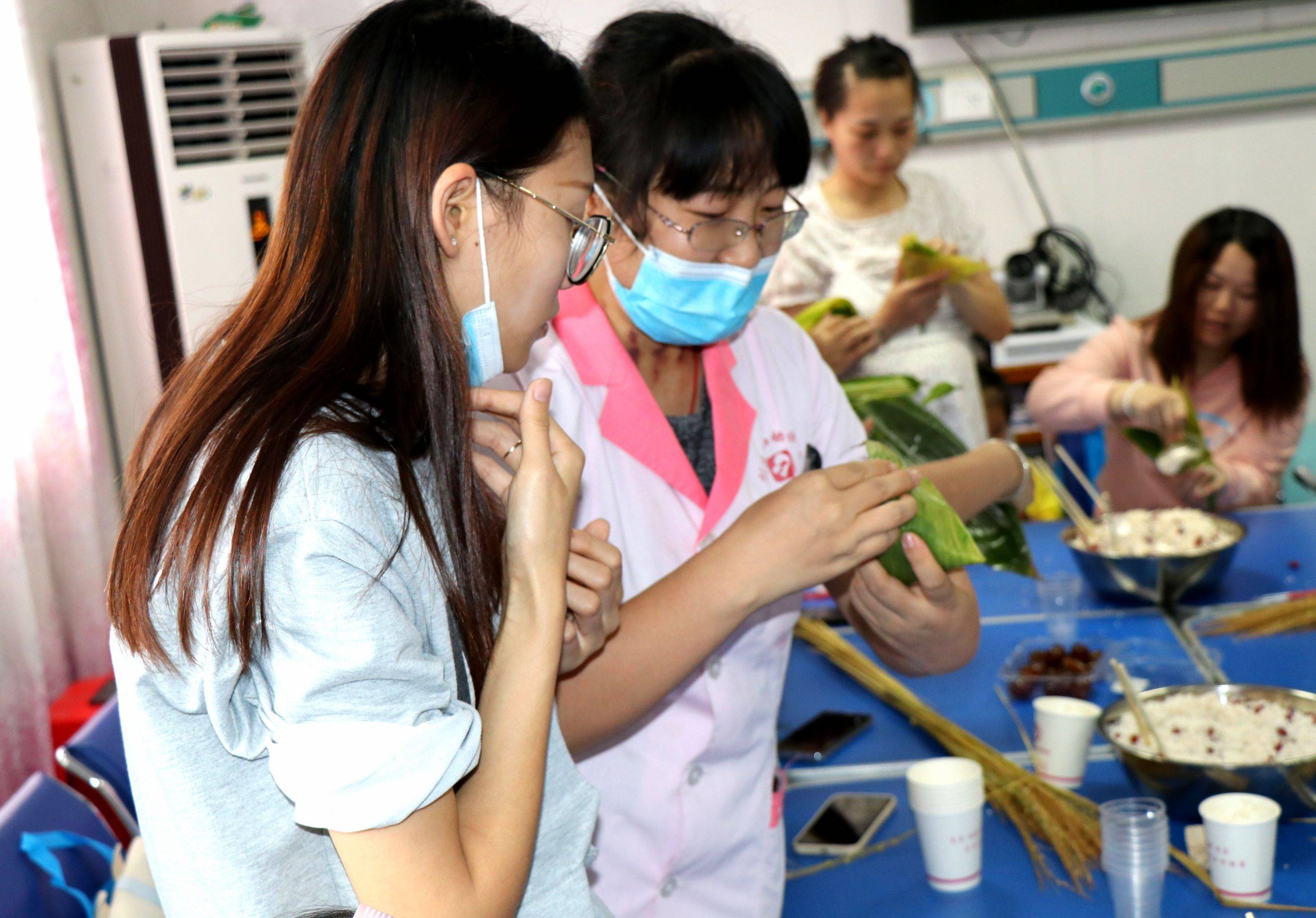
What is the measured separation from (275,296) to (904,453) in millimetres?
1290

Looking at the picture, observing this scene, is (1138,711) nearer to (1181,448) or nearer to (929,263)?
(1181,448)

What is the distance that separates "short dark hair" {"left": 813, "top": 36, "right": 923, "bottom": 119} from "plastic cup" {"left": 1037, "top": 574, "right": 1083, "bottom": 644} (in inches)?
54.0

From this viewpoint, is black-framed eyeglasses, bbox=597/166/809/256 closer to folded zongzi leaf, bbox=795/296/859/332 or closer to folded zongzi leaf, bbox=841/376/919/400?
folded zongzi leaf, bbox=841/376/919/400

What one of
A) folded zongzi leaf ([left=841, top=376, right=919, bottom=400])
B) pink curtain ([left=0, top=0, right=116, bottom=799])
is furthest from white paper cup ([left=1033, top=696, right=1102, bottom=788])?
pink curtain ([left=0, top=0, right=116, bottom=799])

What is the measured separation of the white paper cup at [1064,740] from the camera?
1.63 metres

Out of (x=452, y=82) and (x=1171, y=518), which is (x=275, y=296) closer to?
(x=452, y=82)

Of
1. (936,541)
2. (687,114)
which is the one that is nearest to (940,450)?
(936,541)

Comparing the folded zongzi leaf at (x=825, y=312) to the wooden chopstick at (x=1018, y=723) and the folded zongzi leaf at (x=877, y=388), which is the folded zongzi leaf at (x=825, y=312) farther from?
the wooden chopstick at (x=1018, y=723)

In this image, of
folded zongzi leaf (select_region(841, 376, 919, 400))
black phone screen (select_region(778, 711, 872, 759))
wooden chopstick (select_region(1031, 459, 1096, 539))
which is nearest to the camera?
black phone screen (select_region(778, 711, 872, 759))

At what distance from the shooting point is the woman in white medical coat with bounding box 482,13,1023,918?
1221 millimetres

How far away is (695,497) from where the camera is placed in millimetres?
1402

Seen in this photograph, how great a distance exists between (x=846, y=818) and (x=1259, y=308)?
6.48ft

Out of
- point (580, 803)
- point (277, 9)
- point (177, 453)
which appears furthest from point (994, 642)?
point (277, 9)

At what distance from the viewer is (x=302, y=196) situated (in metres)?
0.85
